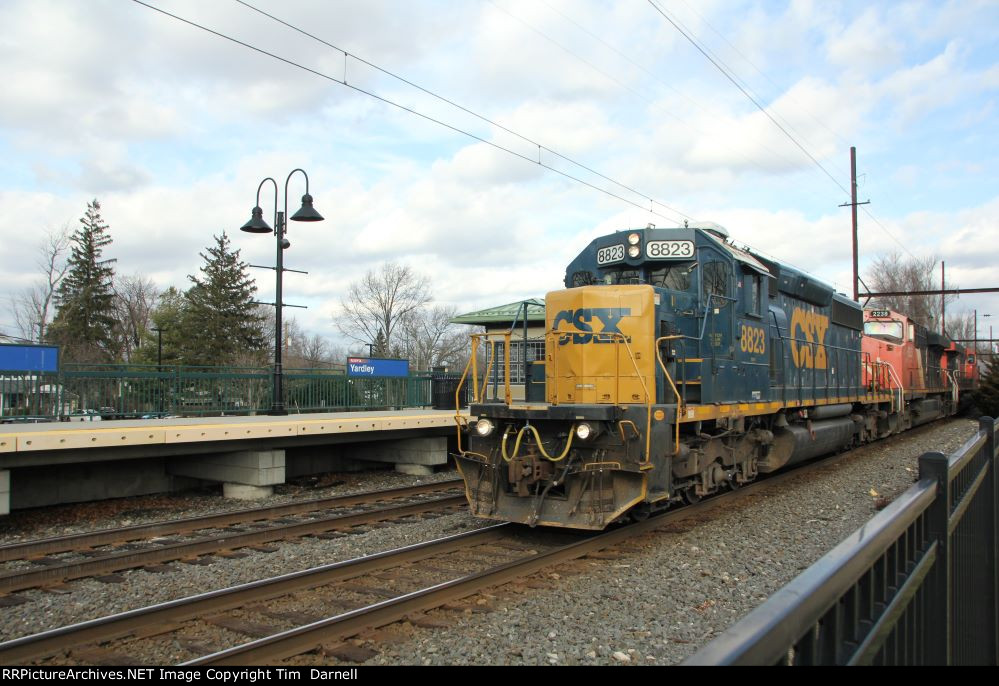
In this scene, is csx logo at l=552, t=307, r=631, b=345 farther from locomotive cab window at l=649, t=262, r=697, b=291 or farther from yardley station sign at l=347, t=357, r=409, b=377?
yardley station sign at l=347, t=357, r=409, b=377

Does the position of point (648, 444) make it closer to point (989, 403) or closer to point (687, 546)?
point (687, 546)

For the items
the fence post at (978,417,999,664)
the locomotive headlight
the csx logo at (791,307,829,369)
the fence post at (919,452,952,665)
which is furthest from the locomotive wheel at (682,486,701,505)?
the fence post at (919,452,952,665)

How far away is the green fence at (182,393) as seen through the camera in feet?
35.5

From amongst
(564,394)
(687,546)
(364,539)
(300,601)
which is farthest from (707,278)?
(300,601)

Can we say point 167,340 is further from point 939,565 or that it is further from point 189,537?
point 939,565

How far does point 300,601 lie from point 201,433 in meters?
4.79

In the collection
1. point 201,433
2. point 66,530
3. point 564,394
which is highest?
point 564,394

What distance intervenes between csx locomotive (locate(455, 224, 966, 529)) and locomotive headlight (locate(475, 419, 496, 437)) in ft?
0.06

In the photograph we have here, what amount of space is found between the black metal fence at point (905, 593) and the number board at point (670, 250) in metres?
4.63

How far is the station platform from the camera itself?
8.44 meters

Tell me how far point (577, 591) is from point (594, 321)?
3245mm

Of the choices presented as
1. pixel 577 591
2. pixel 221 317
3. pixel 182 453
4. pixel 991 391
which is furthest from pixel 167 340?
pixel 991 391

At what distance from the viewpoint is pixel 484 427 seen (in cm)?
771

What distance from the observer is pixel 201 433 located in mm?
9453
